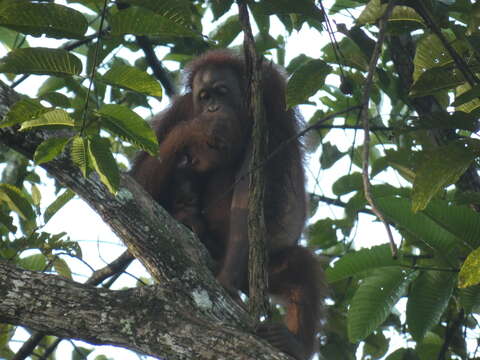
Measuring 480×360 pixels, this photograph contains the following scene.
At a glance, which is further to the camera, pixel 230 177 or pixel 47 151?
pixel 230 177

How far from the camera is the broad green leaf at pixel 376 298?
10.4 ft

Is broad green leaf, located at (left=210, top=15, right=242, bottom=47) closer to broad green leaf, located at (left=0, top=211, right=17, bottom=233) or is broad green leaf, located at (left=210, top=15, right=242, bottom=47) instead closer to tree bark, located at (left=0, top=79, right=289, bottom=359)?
broad green leaf, located at (left=0, top=211, right=17, bottom=233)

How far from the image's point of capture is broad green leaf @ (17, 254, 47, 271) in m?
4.07

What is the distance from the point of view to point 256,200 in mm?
2938

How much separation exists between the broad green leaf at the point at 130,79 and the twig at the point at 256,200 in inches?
22.1

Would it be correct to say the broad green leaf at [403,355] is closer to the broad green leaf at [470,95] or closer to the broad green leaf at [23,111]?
the broad green leaf at [470,95]

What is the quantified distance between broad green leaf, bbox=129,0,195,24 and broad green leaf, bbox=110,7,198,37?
0.03 metres

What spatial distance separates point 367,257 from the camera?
3172 millimetres

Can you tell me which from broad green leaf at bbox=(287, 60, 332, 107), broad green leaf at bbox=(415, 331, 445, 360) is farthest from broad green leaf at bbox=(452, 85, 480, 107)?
broad green leaf at bbox=(415, 331, 445, 360)

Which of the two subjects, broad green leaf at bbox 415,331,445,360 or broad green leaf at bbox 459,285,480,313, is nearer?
broad green leaf at bbox 459,285,480,313

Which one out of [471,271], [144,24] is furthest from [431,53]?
[144,24]

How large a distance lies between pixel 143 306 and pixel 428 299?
1.28 metres

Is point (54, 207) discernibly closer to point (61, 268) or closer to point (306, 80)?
point (61, 268)

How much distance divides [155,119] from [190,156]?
0.62 metres
